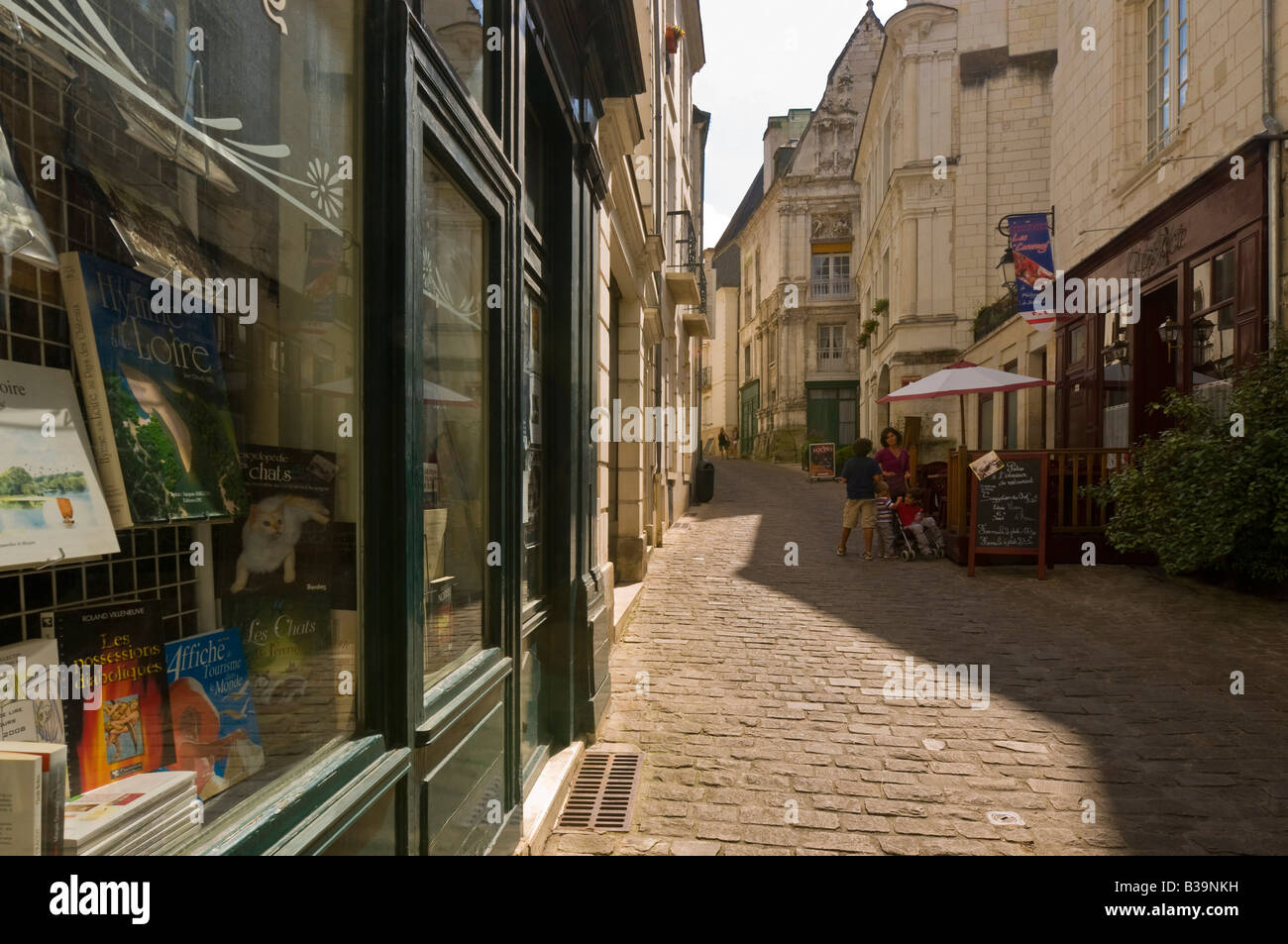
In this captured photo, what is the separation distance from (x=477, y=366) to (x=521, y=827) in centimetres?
192

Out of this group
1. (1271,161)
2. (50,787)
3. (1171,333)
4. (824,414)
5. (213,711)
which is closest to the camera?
(50,787)

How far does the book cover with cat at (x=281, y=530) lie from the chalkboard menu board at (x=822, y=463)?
2303cm

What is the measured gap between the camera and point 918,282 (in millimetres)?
21000

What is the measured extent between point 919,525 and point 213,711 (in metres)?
10.2

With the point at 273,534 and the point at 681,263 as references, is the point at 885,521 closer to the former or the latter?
the point at 681,263

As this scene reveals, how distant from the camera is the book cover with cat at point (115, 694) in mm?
1418

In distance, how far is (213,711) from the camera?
5.61 ft

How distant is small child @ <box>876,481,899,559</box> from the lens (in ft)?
35.3

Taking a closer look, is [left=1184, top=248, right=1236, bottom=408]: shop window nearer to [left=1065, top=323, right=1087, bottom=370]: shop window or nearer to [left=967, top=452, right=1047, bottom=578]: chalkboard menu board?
[left=967, top=452, right=1047, bottom=578]: chalkboard menu board

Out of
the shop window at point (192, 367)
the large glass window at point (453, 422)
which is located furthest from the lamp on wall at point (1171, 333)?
the shop window at point (192, 367)

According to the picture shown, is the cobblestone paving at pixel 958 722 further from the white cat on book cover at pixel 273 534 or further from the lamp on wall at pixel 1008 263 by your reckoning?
the lamp on wall at pixel 1008 263

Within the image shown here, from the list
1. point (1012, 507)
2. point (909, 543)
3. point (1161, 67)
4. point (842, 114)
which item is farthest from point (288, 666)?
point (842, 114)

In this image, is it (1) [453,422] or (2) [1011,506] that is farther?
(2) [1011,506]
